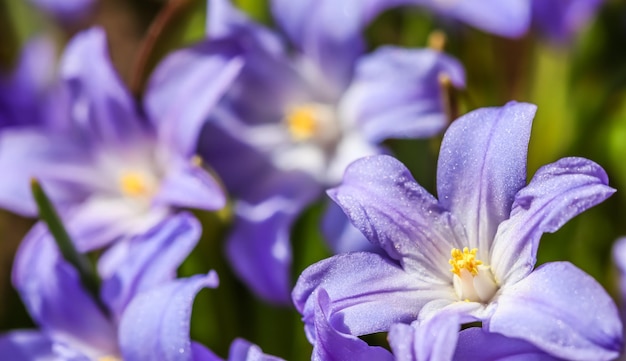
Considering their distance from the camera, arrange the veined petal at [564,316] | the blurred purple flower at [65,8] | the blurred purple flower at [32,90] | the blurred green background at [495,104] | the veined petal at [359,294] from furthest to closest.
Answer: the blurred purple flower at [65,8]
the blurred purple flower at [32,90]
the blurred green background at [495,104]
the veined petal at [359,294]
the veined petal at [564,316]

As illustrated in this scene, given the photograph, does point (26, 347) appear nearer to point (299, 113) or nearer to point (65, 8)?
point (299, 113)

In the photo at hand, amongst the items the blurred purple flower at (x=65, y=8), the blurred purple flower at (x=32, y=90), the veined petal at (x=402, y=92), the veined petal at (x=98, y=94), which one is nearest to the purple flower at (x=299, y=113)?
the veined petal at (x=402, y=92)

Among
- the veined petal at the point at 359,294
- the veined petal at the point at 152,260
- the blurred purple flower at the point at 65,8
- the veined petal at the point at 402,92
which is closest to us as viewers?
the veined petal at the point at 359,294

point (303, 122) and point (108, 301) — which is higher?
point (303, 122)

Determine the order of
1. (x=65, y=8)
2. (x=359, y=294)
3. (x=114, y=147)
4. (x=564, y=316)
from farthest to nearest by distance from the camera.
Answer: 1. (x=65, y=8)
2. (x=114, y=147)
3. (x=359, y=294)
4. (x=564, y=316)

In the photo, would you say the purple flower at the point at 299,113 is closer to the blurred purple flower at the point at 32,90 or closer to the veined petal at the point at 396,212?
the veined petal at the point at 396,212

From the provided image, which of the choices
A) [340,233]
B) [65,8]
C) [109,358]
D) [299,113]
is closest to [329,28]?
[299,113]

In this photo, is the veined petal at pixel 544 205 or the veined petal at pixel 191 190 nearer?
the veined petal at pixel 544 205

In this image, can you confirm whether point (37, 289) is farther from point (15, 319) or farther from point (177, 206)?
point (15, 319)
